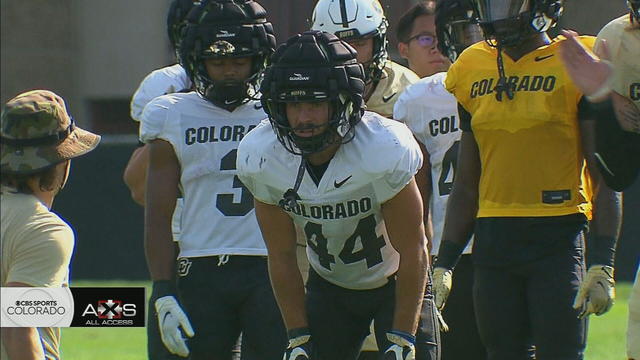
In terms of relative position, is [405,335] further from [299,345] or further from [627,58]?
[627,58]

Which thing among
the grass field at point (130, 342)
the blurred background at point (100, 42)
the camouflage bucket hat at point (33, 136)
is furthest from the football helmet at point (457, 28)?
the blurred background at point (100, 42)

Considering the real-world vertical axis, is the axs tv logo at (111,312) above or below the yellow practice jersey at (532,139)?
below

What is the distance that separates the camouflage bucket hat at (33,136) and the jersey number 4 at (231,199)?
122 cm

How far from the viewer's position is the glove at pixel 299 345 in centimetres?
468

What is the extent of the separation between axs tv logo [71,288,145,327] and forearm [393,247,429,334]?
0.91 metres

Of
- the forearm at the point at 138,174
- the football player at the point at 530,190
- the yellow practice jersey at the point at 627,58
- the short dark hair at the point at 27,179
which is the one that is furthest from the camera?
the forearm at the point at 138,174

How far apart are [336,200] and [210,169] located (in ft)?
2.81

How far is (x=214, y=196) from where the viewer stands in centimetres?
548

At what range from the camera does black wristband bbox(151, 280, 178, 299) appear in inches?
207

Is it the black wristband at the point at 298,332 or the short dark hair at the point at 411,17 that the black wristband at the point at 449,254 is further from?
the short dark hair at the point at 411,17

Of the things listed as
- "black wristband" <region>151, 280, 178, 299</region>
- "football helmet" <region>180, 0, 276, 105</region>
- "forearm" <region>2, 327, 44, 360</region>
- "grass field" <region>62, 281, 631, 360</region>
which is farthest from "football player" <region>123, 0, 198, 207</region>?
"grass field" <region>62, 281, 631, 360</region>

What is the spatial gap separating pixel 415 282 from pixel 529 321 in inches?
19.9

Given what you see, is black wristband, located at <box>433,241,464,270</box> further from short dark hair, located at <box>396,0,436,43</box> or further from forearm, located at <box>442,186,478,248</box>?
short dark hair, located at <box>396,0,436,43</box>

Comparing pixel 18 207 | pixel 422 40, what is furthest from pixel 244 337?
pixel 422 40
